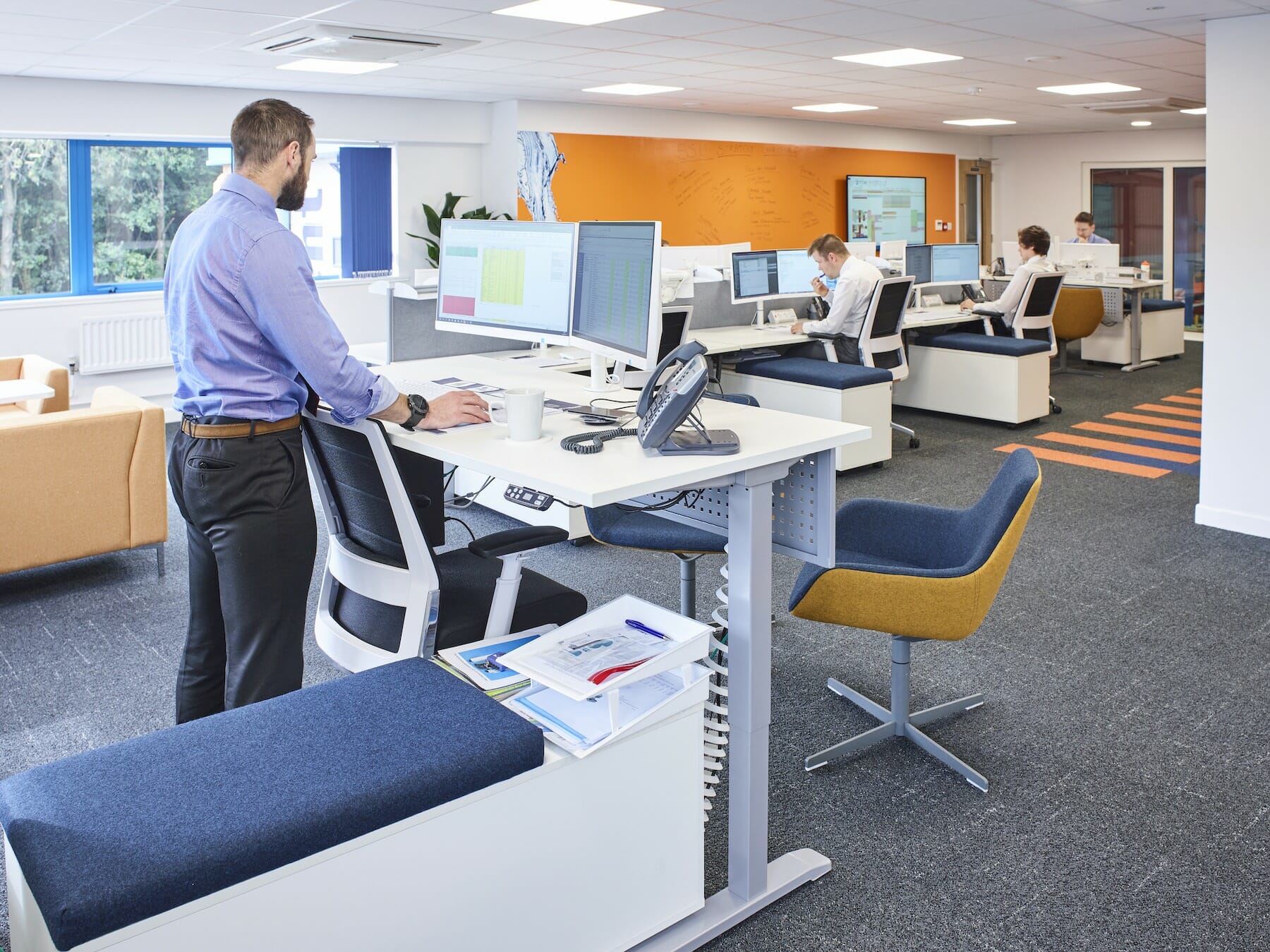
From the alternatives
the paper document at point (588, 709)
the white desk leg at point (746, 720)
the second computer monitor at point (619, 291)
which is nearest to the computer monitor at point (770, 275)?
the second computer monitor at point (619, 291)

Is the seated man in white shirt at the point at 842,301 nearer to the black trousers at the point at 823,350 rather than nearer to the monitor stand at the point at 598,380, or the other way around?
the black trousers at the point at 823,350

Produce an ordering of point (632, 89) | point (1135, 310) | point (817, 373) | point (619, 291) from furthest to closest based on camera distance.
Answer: point (1135, 310)
point (632, 89)
point (817, 373)
point (619, 291)

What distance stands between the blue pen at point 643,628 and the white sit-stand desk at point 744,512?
128mm

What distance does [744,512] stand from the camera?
6.46 feet

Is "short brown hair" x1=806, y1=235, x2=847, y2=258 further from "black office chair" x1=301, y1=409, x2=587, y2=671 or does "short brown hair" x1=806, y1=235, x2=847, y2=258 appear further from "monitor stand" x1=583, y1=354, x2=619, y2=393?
"black office chair" x1=301, y1=409, x2=587, y2=671

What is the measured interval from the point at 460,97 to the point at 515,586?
7.64 metres

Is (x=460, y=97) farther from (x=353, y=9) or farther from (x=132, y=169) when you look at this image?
(x=353, y=9)

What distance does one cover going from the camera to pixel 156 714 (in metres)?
2.97

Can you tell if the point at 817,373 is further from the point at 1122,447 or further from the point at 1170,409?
the point at 1170,409

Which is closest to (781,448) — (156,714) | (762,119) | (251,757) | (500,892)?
(500,892)

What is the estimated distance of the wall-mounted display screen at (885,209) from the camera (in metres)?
12.0

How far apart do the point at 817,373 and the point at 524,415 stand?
3803 mm

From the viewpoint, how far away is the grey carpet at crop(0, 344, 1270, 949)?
6.92 ft

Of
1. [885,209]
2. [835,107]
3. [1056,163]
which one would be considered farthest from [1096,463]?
[1056,163]
